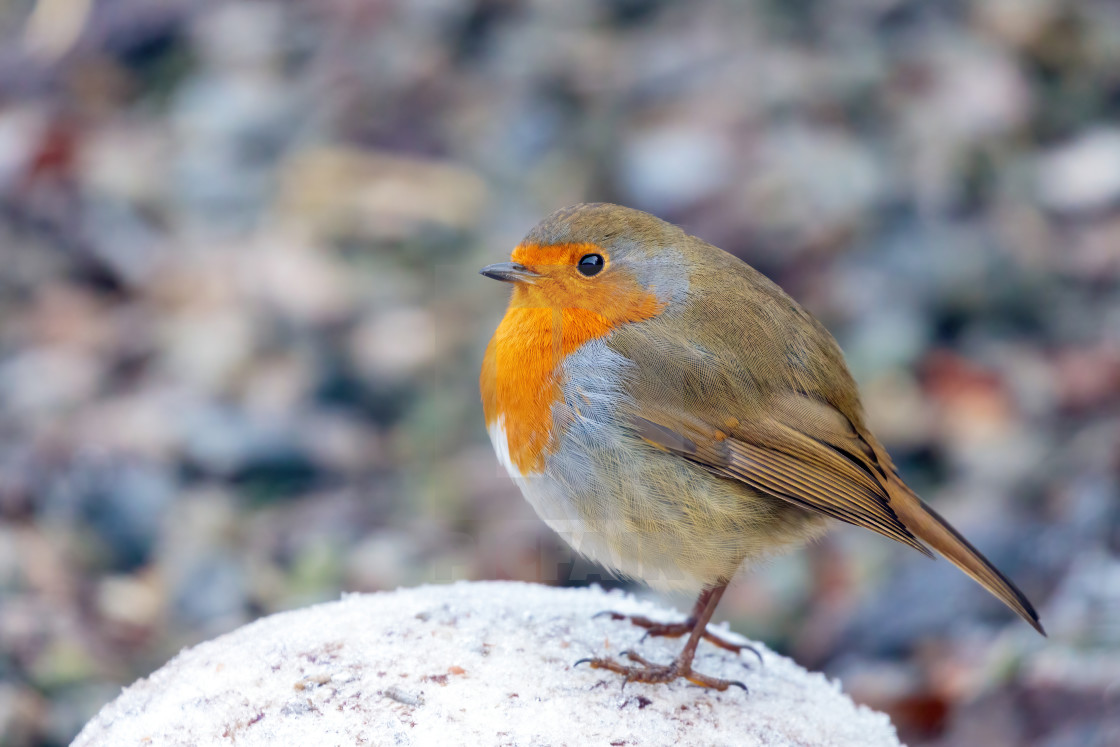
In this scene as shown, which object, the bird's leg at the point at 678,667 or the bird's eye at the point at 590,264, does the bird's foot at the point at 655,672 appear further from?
the bird's eye at the point at 590,264

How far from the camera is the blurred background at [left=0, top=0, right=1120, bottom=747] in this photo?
12.4 ft

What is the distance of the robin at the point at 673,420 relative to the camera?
2.57 metres

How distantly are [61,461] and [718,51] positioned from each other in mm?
3593

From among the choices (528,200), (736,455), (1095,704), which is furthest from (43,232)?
(1095,704)

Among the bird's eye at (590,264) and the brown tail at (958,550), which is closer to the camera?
the brown tail at (958,550)

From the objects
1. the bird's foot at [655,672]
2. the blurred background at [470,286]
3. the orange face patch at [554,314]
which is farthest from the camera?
the blurred background at [470,286]

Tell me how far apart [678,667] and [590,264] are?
2.95 ft

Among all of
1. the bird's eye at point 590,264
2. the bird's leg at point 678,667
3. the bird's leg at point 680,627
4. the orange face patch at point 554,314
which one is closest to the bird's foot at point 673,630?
the bird's leg at point 680,627

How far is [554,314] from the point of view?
9.04 feet

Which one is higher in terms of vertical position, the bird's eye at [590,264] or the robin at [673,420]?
the bird's eye at [590,264]

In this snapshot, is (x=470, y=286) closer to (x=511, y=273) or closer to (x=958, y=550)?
(x=511, y=273)

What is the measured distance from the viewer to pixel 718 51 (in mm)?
6000

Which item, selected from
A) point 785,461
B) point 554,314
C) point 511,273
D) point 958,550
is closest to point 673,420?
point 785,461

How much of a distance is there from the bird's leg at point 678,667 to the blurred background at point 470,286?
163 millimetres
